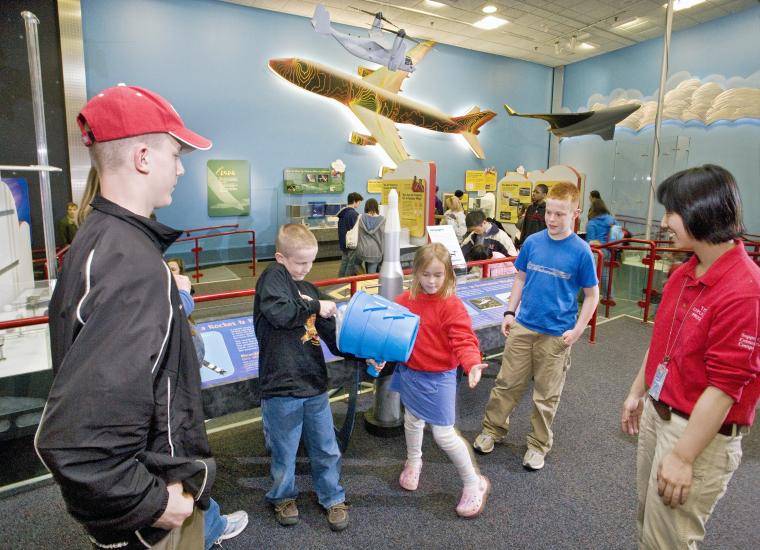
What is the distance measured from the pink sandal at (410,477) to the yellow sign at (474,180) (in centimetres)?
1208

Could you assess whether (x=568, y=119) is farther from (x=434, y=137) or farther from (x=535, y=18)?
(x=434, y=137)

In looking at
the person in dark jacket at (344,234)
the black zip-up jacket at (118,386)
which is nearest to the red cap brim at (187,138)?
the black zip-up jacket at (118,386)

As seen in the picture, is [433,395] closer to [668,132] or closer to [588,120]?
[588,120]

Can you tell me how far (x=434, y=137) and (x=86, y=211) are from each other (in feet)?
41.7

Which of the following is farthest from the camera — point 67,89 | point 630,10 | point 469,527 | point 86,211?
point 630,10

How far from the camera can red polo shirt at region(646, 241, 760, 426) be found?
1.27 metres

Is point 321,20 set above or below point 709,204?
above

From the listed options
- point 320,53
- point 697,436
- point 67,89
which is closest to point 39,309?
point 697,436

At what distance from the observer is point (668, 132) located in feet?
39.4

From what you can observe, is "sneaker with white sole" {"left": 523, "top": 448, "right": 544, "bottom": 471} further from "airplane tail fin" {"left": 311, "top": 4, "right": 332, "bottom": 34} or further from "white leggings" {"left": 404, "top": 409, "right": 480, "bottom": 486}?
"airplane tail fin" {"left": 311, "top": 4, "right": 332, "bottom": 34}

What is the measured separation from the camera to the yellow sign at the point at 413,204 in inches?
182

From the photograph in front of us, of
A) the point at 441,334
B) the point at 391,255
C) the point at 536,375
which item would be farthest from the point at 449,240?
the point at 441,334

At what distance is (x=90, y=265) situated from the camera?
94 centimetres

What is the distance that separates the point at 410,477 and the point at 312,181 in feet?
30.6
